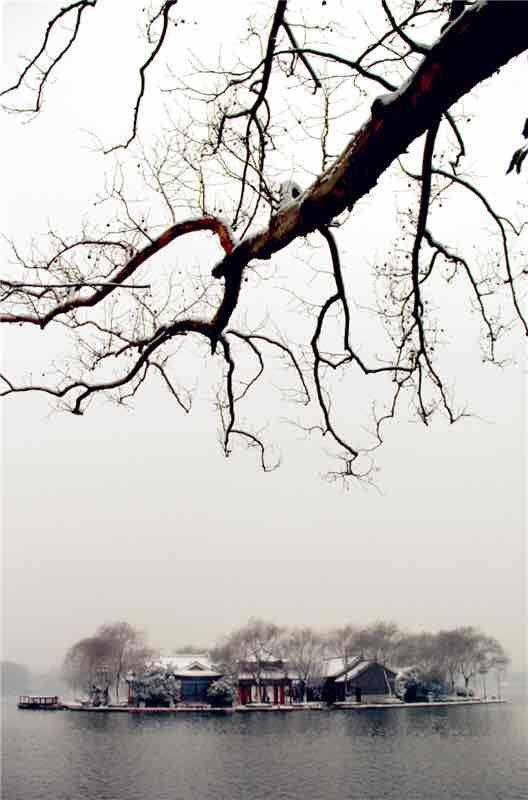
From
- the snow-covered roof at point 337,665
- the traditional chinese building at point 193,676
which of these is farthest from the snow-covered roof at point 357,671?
the traditional chinese building at point 193,676

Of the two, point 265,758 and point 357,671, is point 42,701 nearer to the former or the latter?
point 357,671

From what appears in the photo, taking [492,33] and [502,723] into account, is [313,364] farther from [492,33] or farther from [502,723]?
[502,723]

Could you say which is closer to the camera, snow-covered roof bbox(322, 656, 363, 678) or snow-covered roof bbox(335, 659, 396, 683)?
snow-covered roof bbox(335, 659, 396, 683)

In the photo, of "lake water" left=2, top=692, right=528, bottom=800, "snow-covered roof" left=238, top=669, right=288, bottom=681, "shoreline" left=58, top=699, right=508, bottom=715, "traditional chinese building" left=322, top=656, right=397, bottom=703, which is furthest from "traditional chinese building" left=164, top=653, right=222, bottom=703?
"traditional chinese building" left=322, top=656, right=397, bottom=703

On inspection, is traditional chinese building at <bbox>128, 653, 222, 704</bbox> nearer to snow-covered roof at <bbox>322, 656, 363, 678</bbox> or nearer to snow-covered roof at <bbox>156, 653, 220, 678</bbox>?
snow-covered roof at <bbox>156, 653, 220, 678</bbox>

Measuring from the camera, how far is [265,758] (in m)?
30.1

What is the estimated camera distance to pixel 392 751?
3216 cm

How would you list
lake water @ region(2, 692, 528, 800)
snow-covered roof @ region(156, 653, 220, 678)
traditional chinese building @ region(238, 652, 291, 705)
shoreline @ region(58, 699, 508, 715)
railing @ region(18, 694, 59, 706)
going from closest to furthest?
1. lake water @ region(2, 692, 528, 800)
2. shoreline @ region(58, 699, 508, 715)
3. snow-covered roof @ region(156, 653, 220, 678)
4. traditional chinese building @ region(238, 652, 291, 705)
5. railing @ region(18, 694, 59, 706)

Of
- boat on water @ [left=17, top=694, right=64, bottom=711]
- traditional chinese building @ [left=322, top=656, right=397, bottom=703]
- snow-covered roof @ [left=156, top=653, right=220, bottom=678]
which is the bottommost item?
boat on water @ [left=17, top=694, right=64, bottom=711]

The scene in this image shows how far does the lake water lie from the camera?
24.5 meters

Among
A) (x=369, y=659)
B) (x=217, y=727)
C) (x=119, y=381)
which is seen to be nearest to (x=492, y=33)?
(x=119, y=381)

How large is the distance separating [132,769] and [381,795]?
10.8m

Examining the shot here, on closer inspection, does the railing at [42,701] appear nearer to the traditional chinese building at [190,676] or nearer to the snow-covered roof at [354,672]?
the traditional chinese building at [190,676]

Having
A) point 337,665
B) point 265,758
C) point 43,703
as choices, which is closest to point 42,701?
point 43,703
